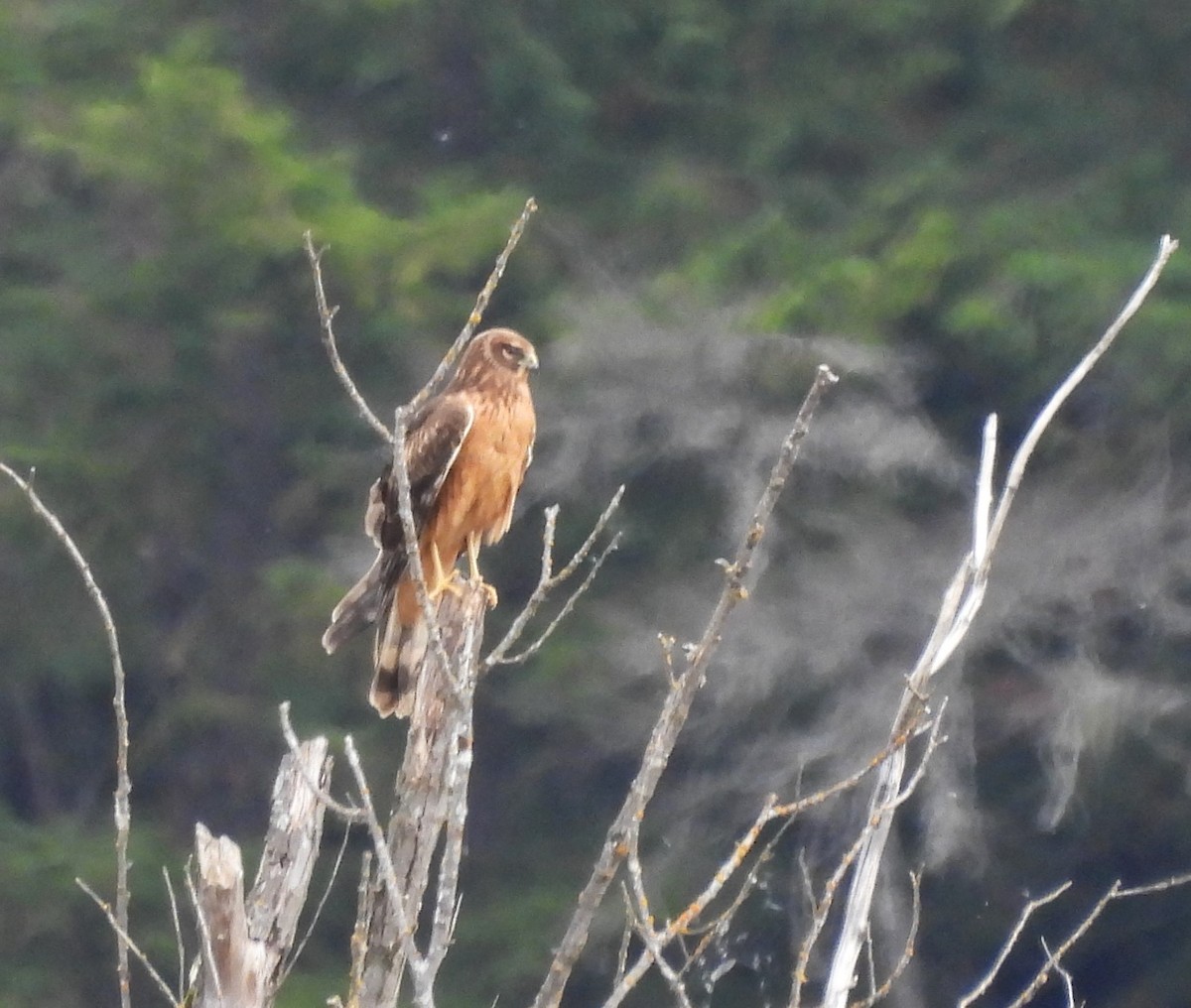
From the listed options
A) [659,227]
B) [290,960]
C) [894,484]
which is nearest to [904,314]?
[894,484]

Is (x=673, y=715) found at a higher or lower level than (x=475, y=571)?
higher

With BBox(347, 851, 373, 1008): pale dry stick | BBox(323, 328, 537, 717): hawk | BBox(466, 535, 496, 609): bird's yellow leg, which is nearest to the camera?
BBox(347, 851, 373, 1008): pale dry stick

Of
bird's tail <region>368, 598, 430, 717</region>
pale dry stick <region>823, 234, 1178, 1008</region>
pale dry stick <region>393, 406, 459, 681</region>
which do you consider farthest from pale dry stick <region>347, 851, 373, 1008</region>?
bird's tail <region>368, 598, 430, 717</region>

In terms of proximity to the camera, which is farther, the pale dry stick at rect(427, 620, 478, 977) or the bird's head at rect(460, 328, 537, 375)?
the bird's head at rect(460, 328, 537, 375)

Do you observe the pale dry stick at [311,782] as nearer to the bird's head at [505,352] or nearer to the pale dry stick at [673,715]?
the pale dry stick at [673,715]


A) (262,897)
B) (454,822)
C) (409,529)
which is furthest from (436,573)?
(454,822)

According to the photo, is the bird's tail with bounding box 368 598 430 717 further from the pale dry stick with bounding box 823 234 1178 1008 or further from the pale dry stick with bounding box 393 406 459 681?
the pale dry stick with bounding box 823 234 1178 1008

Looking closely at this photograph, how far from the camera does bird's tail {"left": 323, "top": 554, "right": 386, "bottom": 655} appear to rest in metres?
4.74

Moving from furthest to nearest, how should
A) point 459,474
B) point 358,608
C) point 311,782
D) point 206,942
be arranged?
point 459,474, point 358,608, point 311,782, point 206,942

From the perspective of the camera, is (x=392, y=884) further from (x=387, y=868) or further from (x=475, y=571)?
(x=475, y=571)

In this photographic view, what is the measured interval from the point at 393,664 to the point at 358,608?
0.73 feet

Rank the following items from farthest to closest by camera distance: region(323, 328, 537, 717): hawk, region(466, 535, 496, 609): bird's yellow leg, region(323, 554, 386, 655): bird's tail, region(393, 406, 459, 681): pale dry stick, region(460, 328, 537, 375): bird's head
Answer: region(460, 328, 537, 375): bird's head, region(323, 328, 537, 717): hawk, region(323, 554, 386, 655): bird's tail, region(466, 535, 496, 609): bird's yellow leg, region(393, 406, 459, 681): pale dry stick

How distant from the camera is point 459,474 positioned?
5.05 m

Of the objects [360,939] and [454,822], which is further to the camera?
[360,939]
